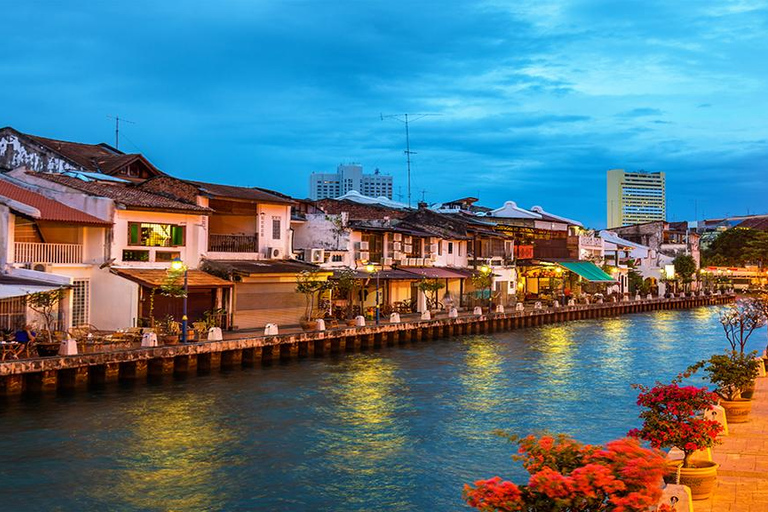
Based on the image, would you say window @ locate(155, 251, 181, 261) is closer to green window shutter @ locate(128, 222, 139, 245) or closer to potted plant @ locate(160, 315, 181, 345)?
green window shutter @ locate(128, 222, 139, 245)

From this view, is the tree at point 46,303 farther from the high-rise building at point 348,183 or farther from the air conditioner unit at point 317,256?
the high-rise building at point 348,183

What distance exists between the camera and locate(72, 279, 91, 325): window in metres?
31.6

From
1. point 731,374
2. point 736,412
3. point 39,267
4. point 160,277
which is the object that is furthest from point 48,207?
point 736,412

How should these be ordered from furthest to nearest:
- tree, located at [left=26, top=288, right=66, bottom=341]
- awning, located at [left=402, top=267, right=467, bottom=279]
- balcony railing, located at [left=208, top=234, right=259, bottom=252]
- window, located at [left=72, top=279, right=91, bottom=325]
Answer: awning, located at [left=402, top=267, right=467, bottom=279], balcony railing, located at [left=208, top=234, right=259, bottom=252], window, located at [left=72, top=279, right=91, bottom=325], tree, located at [left=26, top=288, right=66, bottom=341]

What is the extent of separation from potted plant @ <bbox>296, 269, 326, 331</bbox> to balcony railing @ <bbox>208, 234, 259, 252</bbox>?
300 centimetres

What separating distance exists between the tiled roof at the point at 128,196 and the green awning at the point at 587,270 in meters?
42.6

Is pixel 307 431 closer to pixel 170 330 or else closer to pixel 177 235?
pixel 170 330

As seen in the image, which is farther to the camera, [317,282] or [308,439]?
[317,282]

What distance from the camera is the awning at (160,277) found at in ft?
104

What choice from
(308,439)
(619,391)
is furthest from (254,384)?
(619,391)

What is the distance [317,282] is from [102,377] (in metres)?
13.5

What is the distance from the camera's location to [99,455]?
60.3ft

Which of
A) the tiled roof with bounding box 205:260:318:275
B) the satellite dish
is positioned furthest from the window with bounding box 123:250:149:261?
the tiled roof with bounding box 205:260:318:275

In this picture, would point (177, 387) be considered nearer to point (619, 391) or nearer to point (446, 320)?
point (619, 391)
